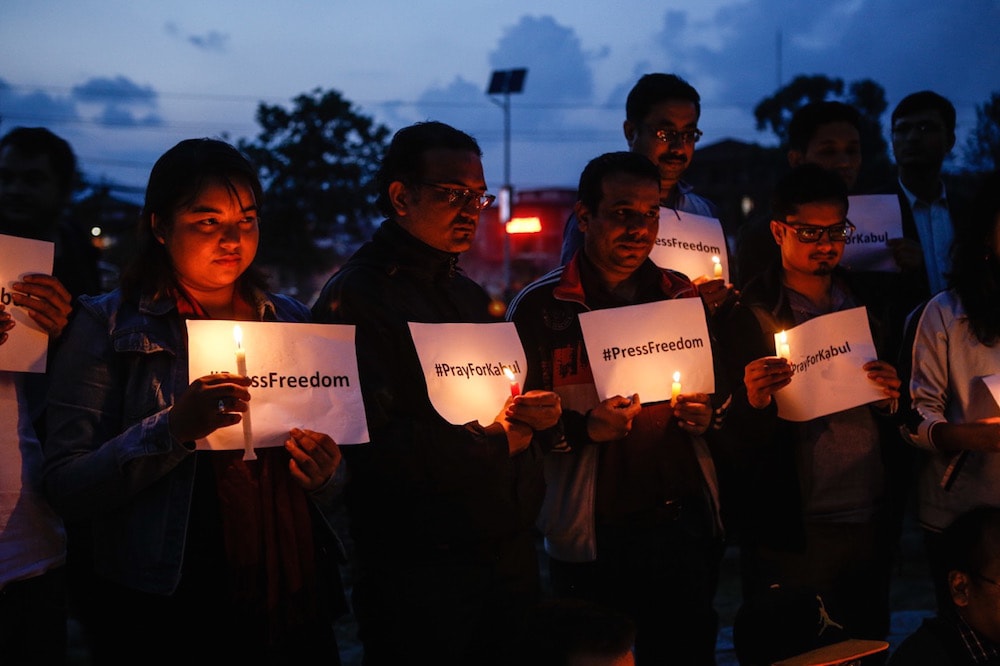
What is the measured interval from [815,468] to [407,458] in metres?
1.80

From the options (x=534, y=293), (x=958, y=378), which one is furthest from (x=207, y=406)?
(x=958, y=378)

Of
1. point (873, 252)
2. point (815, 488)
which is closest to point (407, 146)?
point (815, 488)

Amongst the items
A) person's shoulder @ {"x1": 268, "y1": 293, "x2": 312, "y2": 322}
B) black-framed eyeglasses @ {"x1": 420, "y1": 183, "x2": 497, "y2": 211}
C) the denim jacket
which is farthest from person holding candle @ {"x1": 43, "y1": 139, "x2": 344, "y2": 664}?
black-framed eyeglasses @ {"x1": 420, "y1": 183, "x2": 497, "y2": 211}

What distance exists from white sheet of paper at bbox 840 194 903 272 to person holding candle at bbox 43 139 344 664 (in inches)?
114

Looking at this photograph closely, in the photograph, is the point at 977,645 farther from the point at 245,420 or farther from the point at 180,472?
the point at 180,472

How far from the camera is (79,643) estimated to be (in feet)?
19.0

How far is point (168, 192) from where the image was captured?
2680 millimetres

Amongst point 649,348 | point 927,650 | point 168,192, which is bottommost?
point 927,650

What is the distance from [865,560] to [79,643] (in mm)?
4709

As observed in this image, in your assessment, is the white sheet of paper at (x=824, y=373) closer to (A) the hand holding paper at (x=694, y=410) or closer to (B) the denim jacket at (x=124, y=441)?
(A) the hand holding paper at (x=694, y=410)

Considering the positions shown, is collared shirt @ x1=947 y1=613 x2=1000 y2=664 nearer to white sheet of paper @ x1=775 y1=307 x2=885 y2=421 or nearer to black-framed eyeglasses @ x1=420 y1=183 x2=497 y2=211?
white sheet of paper @ x1=775 y1=307 x2=885 y2=421

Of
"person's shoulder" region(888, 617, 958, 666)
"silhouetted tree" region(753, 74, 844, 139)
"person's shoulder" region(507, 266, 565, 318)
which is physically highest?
"silhouetted tree" region(753, 74, 844, 139)

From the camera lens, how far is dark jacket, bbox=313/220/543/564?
9.71ft

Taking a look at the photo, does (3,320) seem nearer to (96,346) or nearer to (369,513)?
(96,346)
